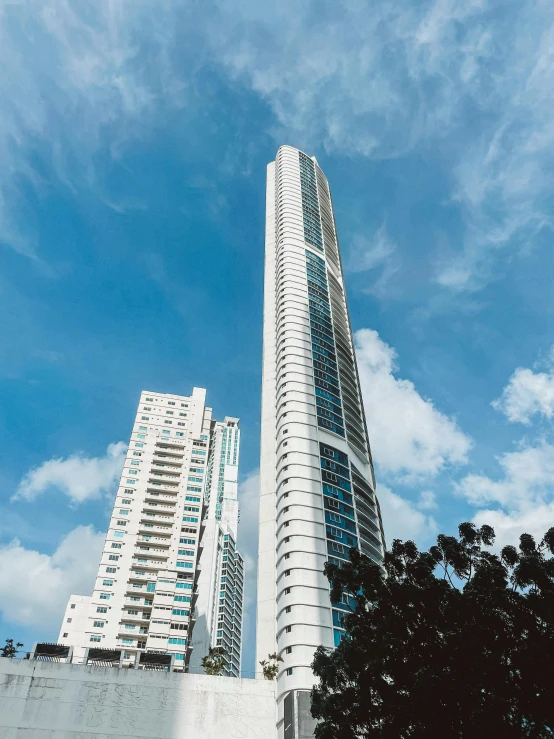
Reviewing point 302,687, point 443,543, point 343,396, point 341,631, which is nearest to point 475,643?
point 443,543

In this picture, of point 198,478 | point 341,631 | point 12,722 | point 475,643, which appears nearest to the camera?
point 475,643

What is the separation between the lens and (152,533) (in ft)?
300

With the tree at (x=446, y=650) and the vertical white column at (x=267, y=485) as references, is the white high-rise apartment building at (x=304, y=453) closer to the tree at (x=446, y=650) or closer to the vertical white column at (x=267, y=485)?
the vertical white column at (x=267, y=485)

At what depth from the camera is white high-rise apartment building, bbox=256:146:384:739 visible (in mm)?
58219

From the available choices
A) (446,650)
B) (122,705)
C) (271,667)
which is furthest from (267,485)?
(446,650)

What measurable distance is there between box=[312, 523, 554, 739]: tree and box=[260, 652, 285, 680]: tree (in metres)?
30.9

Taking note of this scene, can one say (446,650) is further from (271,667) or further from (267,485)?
(267,485)

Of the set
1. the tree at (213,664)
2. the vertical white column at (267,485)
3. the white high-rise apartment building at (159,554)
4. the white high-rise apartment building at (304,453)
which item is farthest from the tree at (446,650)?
the white high-rise apartment building at (159,554)

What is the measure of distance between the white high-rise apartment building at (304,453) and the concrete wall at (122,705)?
4.37m

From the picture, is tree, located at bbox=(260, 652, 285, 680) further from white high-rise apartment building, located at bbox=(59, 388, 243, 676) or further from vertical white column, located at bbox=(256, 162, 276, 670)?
white high-rise apartment building, located at bbox=(59, 388, 243, 676)

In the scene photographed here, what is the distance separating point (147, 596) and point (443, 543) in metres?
66.8

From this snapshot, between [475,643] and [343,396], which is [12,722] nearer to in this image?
[475,643]

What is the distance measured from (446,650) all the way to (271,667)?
38456 mm

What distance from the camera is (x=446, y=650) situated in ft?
78.7
